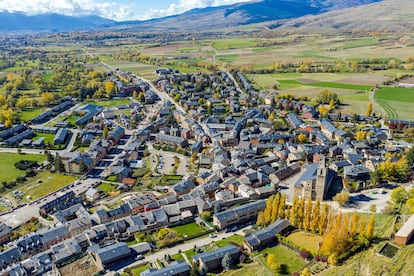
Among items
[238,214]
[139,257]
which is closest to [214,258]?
[139,257]

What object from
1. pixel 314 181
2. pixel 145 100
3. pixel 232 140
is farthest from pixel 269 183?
pixel 145 100

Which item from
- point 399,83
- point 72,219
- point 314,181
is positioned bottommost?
point 72,219

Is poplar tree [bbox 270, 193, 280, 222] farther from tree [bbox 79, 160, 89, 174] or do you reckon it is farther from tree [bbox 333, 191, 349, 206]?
tree [bbox 79, 160, 89, 174]

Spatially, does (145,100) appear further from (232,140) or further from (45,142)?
(232,140)

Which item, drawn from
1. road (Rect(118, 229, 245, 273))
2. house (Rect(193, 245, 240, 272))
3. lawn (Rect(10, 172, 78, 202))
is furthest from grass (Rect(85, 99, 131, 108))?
house (Rect(193, 245, 240, 272))

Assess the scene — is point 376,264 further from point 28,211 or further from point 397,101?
→ point 397,101

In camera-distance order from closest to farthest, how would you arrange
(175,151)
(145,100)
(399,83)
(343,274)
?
(343,274) < (175,151) < (145,100) < (399,83)
